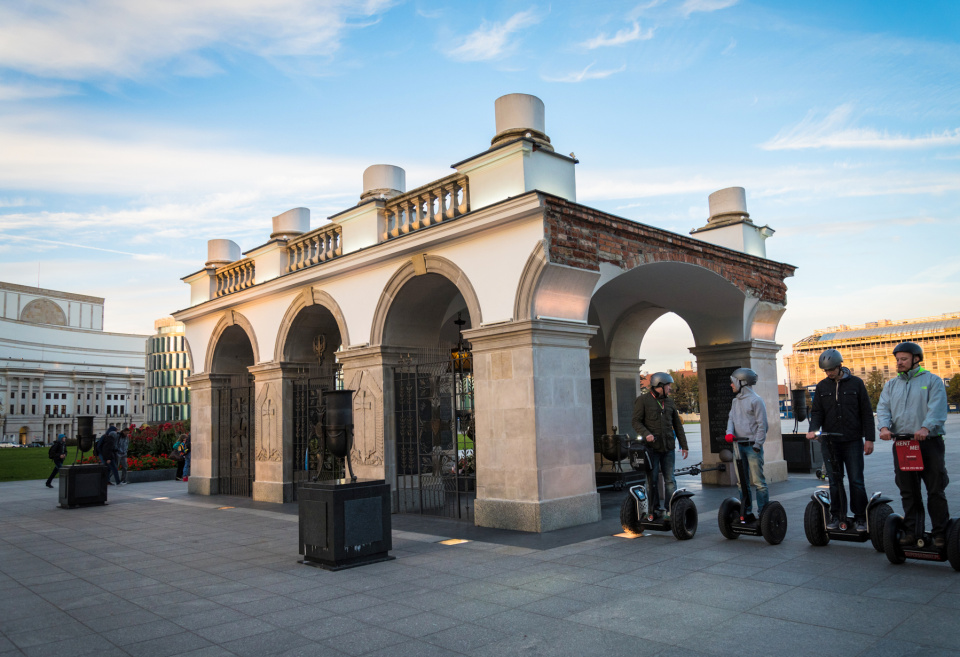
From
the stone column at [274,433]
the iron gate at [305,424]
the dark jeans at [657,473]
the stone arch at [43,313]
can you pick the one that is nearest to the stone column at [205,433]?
the stone column at [274,433]

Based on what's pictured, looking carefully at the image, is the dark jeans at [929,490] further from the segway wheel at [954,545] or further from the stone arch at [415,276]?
the stone arch at [415,276]

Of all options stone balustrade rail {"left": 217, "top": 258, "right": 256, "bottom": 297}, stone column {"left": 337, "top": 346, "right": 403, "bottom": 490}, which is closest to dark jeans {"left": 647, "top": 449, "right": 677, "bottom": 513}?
stone column {"left": 337, "top": 346, "right": 403, "bottom": 490}

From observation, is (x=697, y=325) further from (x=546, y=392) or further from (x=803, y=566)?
(x=803, y=566)

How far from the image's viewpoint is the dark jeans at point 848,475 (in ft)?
21.8

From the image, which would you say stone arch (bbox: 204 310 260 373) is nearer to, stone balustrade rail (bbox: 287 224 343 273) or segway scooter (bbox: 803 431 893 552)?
stone balustrade rail (bbox: 287 224 343 273)

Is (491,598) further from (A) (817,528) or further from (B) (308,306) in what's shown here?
(B) (308,306)

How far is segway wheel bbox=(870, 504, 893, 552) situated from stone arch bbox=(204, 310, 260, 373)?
12.0 m

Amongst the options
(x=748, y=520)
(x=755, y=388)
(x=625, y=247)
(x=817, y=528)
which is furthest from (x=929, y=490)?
(x=755, y=388)

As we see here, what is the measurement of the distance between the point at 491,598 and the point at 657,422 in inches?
132

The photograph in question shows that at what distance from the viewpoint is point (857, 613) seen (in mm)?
4742

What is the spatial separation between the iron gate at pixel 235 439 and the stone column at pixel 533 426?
7848 mm

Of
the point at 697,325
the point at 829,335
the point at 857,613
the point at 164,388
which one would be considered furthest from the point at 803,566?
the point at 829,335

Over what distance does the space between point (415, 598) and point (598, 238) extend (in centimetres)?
577

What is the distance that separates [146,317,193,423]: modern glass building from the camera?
320 ft
